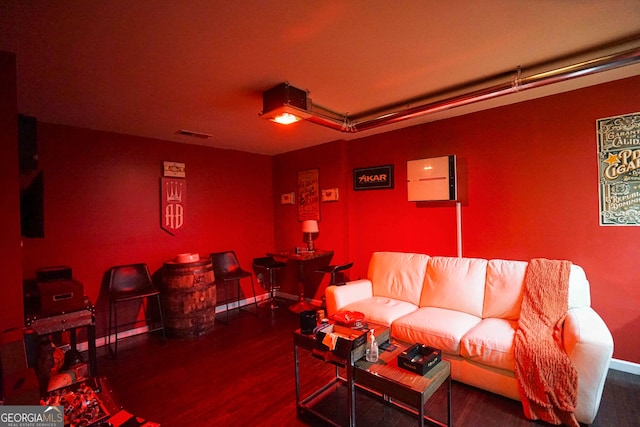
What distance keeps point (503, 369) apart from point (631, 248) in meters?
1.45

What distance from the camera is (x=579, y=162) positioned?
2.51 metres

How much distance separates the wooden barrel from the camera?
3.31 meters

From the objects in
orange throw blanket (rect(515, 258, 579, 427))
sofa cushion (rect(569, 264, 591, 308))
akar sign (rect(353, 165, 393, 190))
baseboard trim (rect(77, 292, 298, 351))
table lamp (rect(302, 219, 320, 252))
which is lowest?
baseboard trim (rect(77, 292, 298, 351))

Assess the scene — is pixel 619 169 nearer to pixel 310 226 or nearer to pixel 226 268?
pixel 310 226

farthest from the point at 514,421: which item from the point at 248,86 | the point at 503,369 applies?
the point at 248,86

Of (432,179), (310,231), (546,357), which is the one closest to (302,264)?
(310,231)

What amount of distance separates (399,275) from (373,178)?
133cm

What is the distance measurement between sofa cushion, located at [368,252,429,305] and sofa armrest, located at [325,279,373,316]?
0.18 meters

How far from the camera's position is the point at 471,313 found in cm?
258

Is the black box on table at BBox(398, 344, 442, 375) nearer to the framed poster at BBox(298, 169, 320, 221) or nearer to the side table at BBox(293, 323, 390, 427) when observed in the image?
the side table at BBox(293, 323, 390, 427)

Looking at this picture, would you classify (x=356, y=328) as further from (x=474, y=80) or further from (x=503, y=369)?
(x=474, y=80)

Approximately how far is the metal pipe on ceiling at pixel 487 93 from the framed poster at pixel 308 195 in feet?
4.52

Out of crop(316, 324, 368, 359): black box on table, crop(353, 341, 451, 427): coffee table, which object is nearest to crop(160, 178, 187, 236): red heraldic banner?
crop(316, 324, 368, 359): black box on table

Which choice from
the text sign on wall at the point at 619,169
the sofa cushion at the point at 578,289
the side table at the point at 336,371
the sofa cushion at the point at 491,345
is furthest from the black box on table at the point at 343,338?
the text sign on wall at the point at 619,169
